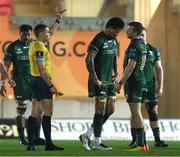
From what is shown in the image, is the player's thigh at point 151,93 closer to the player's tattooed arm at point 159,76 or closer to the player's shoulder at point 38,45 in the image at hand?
the player's tattooed arm at point 159,76

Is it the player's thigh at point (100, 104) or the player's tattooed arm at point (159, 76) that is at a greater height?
the player's tattooed arm at point (159, 76)

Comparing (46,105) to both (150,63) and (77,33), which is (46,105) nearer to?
(150,63)

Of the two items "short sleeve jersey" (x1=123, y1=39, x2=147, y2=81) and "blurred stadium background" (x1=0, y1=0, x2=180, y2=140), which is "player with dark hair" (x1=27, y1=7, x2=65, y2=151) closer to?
"short sleeve jersey" (x1=123, y1=39, x2=147, y2=81)

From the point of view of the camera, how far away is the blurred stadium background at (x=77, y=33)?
19.8m

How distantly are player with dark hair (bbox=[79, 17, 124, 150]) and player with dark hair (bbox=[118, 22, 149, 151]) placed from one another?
242 millimetres

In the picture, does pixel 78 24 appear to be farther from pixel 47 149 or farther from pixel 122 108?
pixel 47 149

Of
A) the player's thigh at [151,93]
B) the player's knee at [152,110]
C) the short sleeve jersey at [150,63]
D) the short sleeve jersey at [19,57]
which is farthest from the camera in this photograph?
the short sleeve jersey at [19,57]

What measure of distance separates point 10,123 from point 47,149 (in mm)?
5044

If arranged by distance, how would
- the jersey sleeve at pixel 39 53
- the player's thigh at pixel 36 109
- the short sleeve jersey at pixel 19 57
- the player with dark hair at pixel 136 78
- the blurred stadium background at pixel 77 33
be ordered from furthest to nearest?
the blurred stadium background at pixel 77 33 < the short sleeve jersey at pixel 19 57 < the player's thigh at pixel 36 109 < the player with dark hair at pixel 136 78 < the jersey sleeve at pixel 39 53

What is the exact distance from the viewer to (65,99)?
20.1 meters

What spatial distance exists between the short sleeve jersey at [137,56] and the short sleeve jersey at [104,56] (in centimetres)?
28

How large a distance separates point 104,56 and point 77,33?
8337mm

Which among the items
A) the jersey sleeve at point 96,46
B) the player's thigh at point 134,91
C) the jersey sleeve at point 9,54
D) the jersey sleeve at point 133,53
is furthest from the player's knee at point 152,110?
the jersey sleeve at point 9,54

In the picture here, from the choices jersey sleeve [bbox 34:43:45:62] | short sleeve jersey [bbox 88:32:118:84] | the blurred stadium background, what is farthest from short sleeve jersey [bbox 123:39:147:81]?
the blurred stadium background
